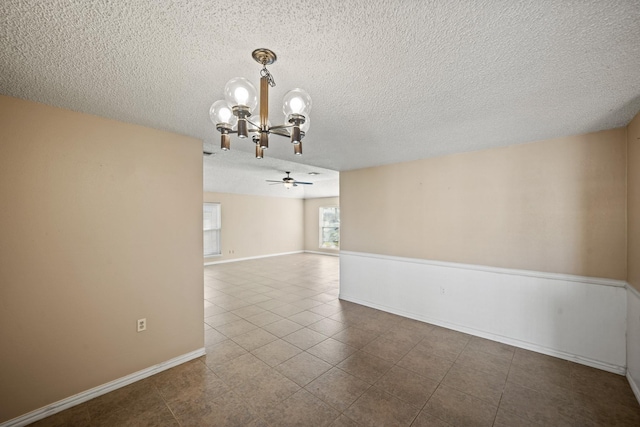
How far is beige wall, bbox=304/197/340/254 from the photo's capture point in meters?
10.3

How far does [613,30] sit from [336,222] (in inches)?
354

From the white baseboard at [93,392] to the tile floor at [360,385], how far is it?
0.06 m

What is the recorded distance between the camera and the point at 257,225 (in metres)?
9.30

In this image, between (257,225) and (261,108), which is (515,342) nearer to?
(261,108)

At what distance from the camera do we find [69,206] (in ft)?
6.87

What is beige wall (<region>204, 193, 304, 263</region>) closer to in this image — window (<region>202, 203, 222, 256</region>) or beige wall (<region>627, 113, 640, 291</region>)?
window (<region>202, 203, 222, 256</region>)

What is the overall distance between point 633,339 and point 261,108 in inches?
145

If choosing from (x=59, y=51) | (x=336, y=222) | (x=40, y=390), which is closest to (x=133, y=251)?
(x=40, y=390)

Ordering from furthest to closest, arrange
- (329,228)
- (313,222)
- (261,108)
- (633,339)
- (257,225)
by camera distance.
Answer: (313,222) < (329,228) < (257,225) < (633,339) < (261,108)

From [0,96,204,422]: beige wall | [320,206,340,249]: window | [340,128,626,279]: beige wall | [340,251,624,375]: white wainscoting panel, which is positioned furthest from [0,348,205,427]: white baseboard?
[320,206,340,249]: window

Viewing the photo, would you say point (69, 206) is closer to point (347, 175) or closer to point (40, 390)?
point (40, 390)

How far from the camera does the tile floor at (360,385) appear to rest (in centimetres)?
192

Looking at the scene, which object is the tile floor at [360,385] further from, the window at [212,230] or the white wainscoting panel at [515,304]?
the window at [212,230]

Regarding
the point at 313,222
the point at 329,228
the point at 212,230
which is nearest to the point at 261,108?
the point at 212,230
